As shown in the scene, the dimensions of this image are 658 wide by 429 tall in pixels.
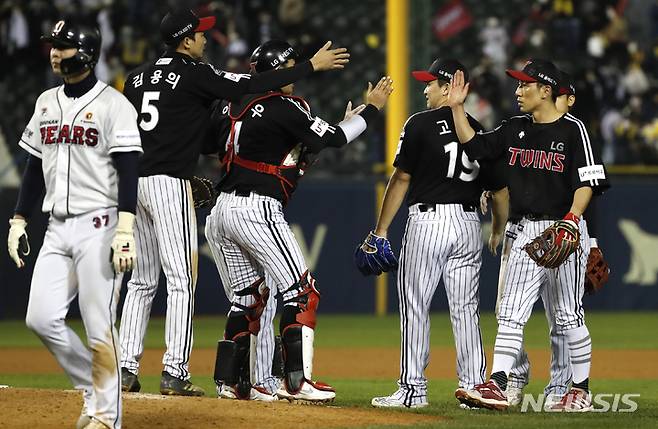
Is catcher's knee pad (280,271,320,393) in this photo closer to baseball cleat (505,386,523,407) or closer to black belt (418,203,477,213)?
black belt (418,203,477,213)

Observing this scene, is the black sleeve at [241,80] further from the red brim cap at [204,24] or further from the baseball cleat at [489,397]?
the baseball cleat at [489,397]

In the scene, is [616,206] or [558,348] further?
[616,206]

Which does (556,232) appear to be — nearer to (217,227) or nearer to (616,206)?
(217,227)

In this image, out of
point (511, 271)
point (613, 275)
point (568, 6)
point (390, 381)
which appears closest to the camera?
point (511, 271)

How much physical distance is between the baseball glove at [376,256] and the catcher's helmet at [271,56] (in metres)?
1.14

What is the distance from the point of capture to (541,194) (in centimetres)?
685

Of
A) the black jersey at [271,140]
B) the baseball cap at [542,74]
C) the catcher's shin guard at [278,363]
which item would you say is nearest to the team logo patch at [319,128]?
the black jersey at [271,140]

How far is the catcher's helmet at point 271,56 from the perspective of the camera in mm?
7023

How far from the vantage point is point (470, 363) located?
6.99 m

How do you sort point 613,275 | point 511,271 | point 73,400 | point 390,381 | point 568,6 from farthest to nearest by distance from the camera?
point 568,6 → point 613,275 → point 390,381 → point 511,271 → point 73,400

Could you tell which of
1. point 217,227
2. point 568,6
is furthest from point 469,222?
Result: point 568,6

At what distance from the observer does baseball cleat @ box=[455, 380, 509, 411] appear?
21.5 ft

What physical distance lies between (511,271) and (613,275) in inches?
340

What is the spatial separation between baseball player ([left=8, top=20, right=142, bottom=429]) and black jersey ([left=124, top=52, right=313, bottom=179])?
1368mm
